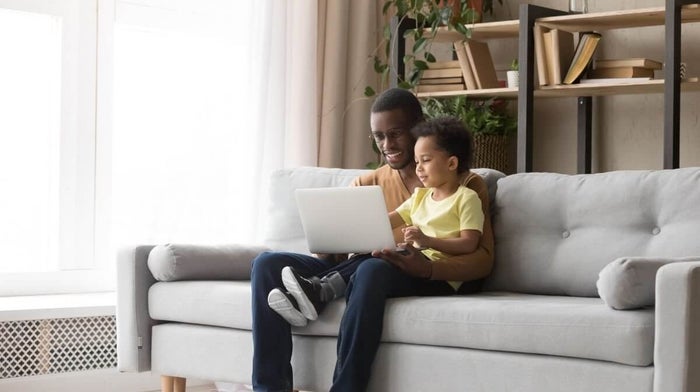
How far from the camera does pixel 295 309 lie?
8.52ft

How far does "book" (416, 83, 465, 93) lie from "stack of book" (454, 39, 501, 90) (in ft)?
0.11

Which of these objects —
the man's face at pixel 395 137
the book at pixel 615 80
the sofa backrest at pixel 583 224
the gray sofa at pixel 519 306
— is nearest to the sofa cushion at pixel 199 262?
the gray sofa at pixel 519 306

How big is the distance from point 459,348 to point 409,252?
31 centimetres

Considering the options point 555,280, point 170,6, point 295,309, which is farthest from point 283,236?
point 170,6

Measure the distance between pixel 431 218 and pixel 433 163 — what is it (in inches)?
5.8

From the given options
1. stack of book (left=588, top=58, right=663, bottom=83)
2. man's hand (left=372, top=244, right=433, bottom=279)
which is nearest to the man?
man's hand (left=372, top=244, right=433, bottom=279)

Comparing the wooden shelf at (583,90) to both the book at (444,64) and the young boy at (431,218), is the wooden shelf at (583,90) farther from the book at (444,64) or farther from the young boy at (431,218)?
the young boy at (431,218)

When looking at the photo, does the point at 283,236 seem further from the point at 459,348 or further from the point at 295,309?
the point at 459,348

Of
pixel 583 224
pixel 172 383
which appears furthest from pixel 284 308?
pixel 583 224

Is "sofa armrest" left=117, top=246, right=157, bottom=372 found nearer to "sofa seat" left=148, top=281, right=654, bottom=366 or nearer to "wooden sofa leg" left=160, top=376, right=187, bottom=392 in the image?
"wooden sofa leg" left=160, top=376, right=187, bottom=392

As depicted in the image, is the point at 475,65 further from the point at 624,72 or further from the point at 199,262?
the point at 199,262

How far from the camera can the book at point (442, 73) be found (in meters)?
4.05

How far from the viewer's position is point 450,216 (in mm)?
2768

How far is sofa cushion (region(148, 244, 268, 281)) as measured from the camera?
9.82 ft
